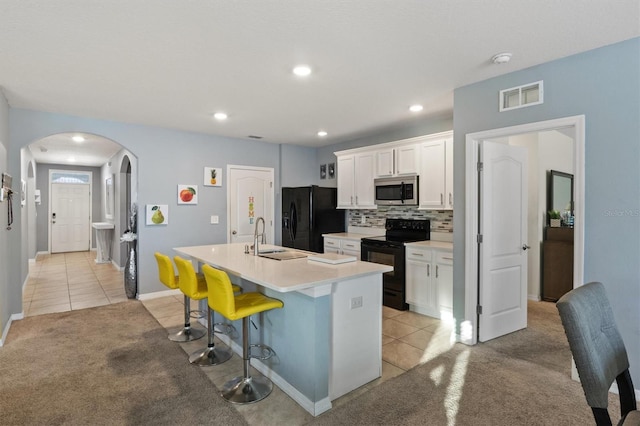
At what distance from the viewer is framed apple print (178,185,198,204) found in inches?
205

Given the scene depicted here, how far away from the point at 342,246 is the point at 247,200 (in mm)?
1891

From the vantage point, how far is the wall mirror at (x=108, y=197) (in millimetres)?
7980

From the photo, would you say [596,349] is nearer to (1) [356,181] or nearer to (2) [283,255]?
(2) [283,255]

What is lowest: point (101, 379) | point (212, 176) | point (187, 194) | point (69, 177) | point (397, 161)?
point (101, 379)

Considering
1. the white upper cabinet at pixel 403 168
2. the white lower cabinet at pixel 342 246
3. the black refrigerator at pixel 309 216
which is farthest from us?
the black refrigerator at pixel 309 216

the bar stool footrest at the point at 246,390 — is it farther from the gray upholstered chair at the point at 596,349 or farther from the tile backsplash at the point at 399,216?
the tile backsplash at the point at 399,216

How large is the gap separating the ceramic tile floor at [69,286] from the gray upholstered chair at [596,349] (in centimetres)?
526

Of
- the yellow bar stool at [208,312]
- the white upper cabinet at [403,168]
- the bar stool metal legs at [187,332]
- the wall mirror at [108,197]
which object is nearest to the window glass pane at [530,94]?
the white upper cabinet at [403,168]

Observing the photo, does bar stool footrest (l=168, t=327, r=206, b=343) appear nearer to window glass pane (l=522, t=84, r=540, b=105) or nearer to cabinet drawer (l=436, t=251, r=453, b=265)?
cabinet drawer (l=436, t=251, r=453, b=265)

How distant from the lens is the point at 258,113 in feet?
14.0

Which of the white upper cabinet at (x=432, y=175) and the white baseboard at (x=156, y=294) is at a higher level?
the white upper cabinet at (x=432, y=175)

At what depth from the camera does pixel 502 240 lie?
134 inches

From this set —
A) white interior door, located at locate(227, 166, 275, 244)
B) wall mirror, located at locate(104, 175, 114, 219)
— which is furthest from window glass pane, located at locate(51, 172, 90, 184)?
white interior door, located at locate(227, 166, 275, 244)

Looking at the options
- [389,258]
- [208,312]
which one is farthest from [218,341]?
[389,258]
